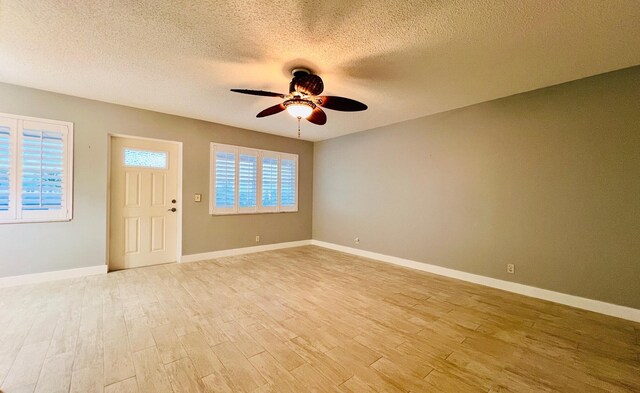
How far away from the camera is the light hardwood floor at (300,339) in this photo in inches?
66.9

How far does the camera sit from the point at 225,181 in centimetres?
501

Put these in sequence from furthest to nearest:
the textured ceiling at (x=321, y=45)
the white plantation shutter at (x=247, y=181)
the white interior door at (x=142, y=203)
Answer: the white plantation shutter at (x=247, y=181)
the white interior door at (x=142, y=203)
the textured ceiling at (x=321, y=45)

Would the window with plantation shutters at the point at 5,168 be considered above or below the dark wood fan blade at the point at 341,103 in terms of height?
below

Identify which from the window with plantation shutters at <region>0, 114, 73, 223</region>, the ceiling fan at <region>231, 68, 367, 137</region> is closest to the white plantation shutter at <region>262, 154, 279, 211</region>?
the ceiling fan at <region>231, 68, 367, 137</region>

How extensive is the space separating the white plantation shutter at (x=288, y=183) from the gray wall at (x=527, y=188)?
1.98 metres

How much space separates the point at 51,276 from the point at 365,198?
16.7 ft

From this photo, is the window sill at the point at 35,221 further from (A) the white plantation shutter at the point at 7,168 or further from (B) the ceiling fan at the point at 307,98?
(B) the ceiling fan at the point at 307,98

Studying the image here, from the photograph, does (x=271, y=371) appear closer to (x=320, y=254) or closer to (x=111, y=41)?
(x=111, y=41)

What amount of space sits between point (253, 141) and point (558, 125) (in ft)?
16.2

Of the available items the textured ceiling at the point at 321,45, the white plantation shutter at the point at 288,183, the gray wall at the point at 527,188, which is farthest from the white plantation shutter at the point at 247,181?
the gray wall at the point at 527,188

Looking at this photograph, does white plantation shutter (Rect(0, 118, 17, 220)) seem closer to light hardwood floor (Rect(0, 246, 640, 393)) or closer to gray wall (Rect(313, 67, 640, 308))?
light hardwood floor (Rect(0, 246, 640, 393))

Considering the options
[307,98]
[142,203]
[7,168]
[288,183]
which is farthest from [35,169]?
[288,183]

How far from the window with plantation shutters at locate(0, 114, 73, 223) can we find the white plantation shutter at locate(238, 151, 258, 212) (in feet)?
8.30

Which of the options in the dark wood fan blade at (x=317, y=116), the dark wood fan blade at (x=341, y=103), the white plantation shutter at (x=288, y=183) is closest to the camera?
the dark wood fan blade at (x=341, y=103)
